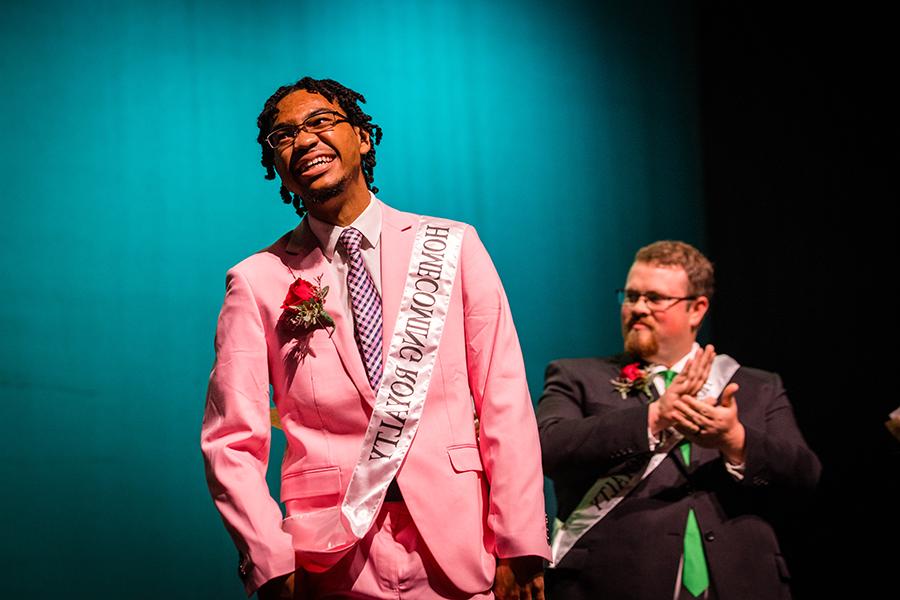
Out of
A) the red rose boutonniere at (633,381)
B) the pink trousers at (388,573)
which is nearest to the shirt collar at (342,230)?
the pink trousers at (388,573)

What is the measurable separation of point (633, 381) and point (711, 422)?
0.33 m

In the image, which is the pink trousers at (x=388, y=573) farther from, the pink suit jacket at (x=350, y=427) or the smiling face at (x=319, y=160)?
the smiling face at (x=319, y=160)

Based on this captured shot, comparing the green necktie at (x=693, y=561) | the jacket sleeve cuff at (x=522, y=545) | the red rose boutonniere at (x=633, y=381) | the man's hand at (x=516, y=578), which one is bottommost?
the green necktie at (x=693, y=561)

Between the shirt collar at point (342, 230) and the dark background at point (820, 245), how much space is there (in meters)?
2.16

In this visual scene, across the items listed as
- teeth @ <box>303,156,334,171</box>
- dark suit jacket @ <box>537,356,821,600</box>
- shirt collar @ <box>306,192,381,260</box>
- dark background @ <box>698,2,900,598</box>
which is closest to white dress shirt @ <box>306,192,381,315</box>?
shirt collar @ <box>306,192,381,260</box>

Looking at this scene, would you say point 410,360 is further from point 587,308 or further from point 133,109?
point 587,308

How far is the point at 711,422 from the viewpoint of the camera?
2.70m

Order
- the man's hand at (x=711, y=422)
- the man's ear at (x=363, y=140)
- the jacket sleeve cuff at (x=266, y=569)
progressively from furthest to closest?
the man's hand at (x=711, y=422) < the man's ear at (x=363, y=140) < the jacket sleeve cuff at (x=266, y=569)

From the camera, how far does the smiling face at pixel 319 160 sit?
7.11 feet

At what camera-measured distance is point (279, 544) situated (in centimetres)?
191

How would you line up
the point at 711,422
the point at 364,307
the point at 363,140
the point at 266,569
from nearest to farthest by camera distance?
the point at 266,569 → the point at 364,307 → the point at 363,140 → the point at 711,422

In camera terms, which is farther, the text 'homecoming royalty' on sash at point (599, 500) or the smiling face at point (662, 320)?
the smiling face at point (662, 320)

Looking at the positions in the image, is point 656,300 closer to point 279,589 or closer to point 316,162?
point 316,162

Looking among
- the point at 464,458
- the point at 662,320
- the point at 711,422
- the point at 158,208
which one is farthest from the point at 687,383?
the point at 158,208
